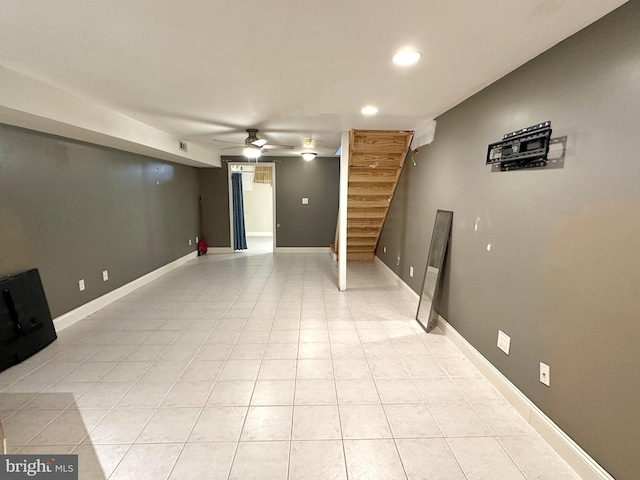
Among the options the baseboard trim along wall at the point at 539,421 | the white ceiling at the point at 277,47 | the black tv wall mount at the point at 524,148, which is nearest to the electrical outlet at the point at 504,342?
the baseboard trim along wall at the point at 539,421

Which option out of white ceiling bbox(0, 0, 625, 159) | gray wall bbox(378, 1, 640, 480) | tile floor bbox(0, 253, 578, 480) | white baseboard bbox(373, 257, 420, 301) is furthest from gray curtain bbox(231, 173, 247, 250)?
gray wall bbox(378, 1, 640, 480)

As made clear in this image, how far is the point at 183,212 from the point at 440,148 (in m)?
4.93

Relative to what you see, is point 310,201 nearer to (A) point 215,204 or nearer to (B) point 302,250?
(B) point 302,250

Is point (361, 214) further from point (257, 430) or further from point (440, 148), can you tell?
point (257, 430)

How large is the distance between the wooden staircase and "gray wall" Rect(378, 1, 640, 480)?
1.71 metres

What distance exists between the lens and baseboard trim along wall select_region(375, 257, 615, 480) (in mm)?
1383

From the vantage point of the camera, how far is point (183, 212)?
584 centimetres

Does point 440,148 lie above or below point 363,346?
above

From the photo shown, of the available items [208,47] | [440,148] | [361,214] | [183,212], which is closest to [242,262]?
[183,212]

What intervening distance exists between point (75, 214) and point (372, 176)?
384cm

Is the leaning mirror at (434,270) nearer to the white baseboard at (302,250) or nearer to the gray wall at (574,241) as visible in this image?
the gray wall at (574,241)

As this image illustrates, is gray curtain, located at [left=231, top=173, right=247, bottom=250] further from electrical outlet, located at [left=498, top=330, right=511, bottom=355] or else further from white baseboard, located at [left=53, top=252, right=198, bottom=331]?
electrical outlet, located at [left=498, top=330, right=511, bottom=355]

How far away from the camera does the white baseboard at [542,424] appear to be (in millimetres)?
1379

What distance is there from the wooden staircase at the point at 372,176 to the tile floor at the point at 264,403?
218 cm
